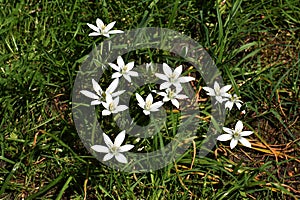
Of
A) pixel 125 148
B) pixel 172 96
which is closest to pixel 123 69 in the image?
pixel 172 96

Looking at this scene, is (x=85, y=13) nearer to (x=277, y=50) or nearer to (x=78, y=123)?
(x=78, y=123)

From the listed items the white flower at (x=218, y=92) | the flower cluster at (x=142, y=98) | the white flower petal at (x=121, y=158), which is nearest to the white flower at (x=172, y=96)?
the flower cluster at (x=142, y=98)

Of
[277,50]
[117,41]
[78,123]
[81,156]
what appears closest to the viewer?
[81,156]

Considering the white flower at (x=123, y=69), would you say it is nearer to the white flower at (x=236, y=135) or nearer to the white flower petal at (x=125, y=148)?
the white flower petal at (x=125, y=148)

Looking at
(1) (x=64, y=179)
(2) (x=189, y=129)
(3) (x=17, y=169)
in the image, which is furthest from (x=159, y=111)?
(3) (x=17, y=169)

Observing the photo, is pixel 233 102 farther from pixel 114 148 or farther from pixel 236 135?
pixel 114 148

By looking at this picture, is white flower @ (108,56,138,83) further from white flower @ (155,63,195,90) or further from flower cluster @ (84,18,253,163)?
white flower @ (155,63,195,90)
